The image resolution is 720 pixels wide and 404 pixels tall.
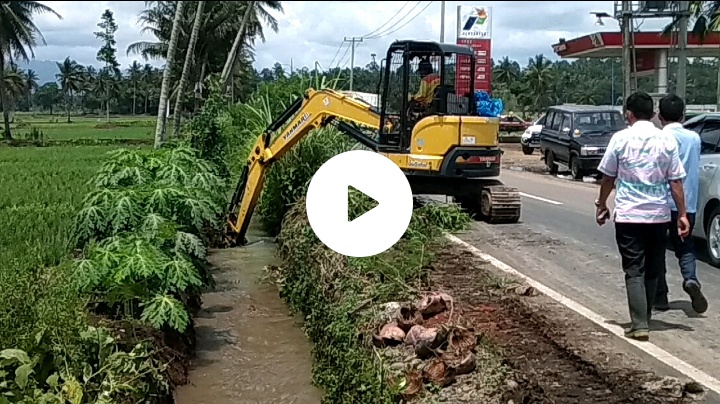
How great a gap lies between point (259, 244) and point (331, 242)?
7674mm

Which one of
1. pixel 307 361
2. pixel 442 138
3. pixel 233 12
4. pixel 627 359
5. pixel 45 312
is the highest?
pixel 233 12

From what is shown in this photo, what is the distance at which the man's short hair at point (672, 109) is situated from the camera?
25.7 ft

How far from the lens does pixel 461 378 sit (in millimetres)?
5863

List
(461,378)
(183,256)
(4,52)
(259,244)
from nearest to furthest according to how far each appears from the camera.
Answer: (461,378), (183,256), (259,244), (4,52)

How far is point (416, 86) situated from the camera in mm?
13703

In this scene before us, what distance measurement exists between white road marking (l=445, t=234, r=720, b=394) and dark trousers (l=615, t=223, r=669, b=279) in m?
0.55

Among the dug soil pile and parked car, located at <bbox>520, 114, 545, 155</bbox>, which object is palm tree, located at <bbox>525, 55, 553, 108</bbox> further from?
parked car, located at <bbox>520, 114, 545, 155</bbox>

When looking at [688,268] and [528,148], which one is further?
[528,148]

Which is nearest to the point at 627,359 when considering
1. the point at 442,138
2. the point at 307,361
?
the point at 307,361

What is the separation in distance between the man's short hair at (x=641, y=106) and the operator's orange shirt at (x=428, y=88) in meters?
6.66

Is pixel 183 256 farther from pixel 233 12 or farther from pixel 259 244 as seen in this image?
pixel 233 12

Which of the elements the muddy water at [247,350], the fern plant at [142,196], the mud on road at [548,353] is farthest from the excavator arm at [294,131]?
the mud on road at [548,353]

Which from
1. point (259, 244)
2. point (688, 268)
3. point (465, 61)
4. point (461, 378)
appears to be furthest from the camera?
point (259, 244)

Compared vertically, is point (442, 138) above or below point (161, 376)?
above
